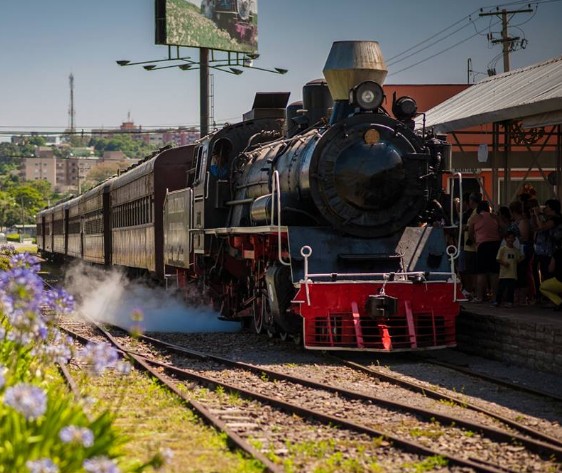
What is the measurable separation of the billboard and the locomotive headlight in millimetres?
21532

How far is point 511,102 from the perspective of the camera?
56.8 feet

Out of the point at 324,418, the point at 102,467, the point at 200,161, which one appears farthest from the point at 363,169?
the point at 102,467

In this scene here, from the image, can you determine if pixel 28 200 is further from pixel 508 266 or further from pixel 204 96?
pixel 508 266

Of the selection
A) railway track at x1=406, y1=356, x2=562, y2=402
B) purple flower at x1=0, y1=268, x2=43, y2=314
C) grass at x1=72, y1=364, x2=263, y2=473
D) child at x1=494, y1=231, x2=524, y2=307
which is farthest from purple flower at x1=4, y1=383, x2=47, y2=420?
child at x1=494, y1=231, x2=524, y2=307

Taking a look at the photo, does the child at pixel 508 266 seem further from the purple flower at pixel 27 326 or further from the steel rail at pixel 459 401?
the purple flower at pixel 27 326

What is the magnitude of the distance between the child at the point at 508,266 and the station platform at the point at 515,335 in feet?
0.93

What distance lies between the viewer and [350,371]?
11531 millimetres

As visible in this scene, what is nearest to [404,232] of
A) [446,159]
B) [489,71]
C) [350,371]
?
[446,159]

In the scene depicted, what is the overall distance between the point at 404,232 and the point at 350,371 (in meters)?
2.43

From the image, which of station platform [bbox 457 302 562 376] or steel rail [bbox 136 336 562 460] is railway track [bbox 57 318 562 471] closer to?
steel rail [bbox 136 336 562 460]

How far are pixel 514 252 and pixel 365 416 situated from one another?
6.54 metres

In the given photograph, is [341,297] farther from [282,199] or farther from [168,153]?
[168,153]

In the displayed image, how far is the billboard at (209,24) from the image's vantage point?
34.0 meters

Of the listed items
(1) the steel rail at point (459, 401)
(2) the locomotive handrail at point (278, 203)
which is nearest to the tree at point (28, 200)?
(2) the locomotive handrail at point (278, 203)
